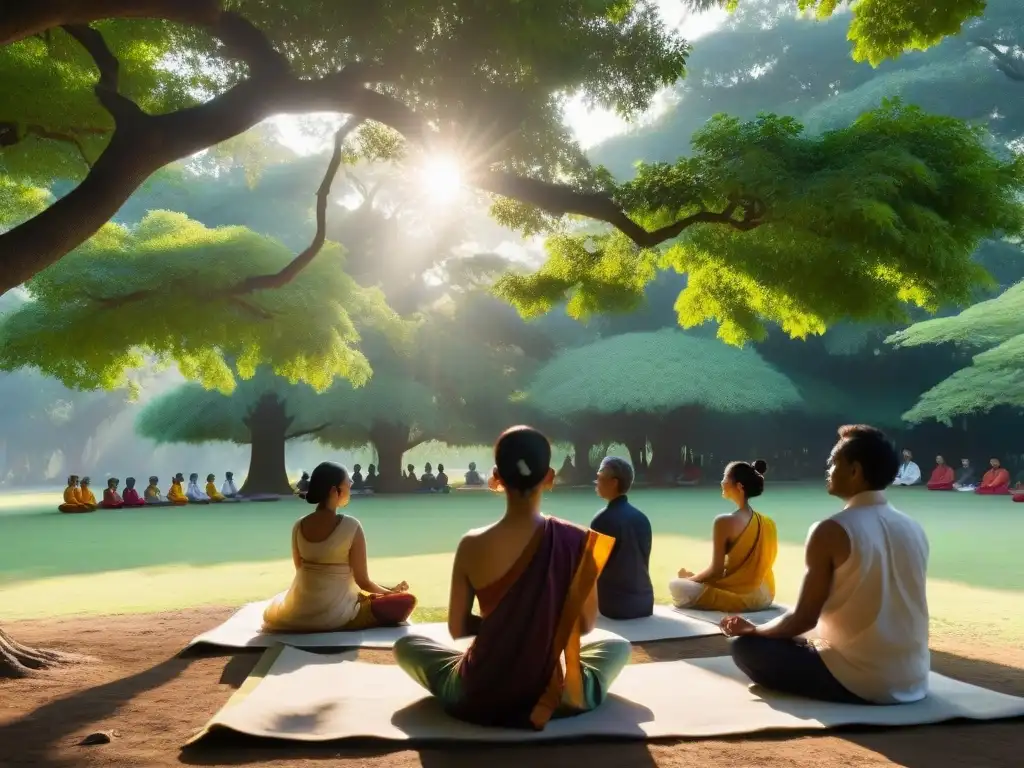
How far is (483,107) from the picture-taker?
631 cm

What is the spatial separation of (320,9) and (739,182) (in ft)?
9.77

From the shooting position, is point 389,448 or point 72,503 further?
point 389,448

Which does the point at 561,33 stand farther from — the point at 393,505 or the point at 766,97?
the point at 766,97

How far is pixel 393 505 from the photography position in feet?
66.4

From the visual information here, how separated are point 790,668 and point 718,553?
7.18 feet

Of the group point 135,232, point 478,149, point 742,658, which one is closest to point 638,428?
point 135,232

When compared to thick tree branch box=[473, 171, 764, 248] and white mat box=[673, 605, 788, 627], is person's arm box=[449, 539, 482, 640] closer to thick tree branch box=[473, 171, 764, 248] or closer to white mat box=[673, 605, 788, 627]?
white mat box=[673, 605, 788, 627]

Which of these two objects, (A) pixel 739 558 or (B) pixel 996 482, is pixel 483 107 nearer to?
(A) pixel 739 558

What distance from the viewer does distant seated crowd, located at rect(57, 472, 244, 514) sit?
63.2 feet

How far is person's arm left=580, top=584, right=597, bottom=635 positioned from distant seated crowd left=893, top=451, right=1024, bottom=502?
17.2 meters

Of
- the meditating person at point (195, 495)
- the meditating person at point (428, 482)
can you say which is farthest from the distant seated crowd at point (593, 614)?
the meditating person at point (428, 482)

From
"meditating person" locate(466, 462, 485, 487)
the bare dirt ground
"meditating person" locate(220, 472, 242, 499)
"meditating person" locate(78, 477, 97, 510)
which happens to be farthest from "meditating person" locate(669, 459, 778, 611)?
"meditating person" locate(466, 462, 485, 487)

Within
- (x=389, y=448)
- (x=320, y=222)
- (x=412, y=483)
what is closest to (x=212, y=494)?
(x=412, y=483)

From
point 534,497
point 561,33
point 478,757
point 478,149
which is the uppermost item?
point 561,33
